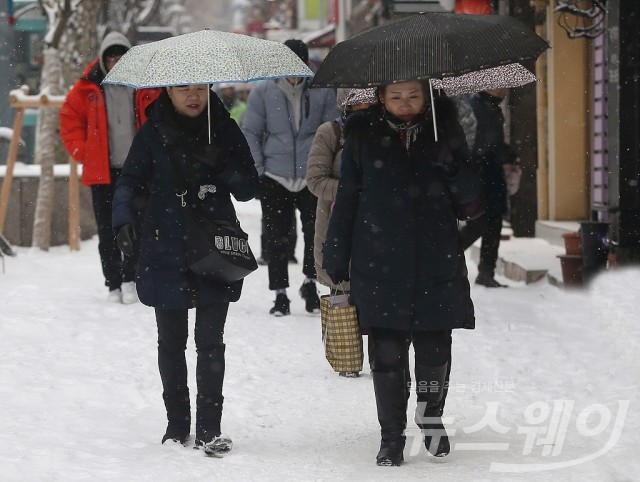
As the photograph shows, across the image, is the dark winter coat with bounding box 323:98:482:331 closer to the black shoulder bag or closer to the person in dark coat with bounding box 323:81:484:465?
the person in dark coat with bounding box 323:81:484:465

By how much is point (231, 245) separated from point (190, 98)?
70cm

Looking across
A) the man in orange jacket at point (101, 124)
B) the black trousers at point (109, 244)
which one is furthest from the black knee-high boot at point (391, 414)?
the man in orange jacket at point (101, 124)

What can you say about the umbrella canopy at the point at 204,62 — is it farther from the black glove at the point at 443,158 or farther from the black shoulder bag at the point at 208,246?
the black glove at the point at 443,158

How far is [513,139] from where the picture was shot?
55.1 feet

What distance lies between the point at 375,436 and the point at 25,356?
2.88 metres

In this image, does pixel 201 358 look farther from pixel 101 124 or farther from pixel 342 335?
pixel 101 124

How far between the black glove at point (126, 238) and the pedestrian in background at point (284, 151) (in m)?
3.90

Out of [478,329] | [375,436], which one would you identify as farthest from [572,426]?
[478,329]

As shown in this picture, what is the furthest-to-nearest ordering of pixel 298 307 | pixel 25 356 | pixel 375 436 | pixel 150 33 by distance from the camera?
pixel 150 33 < pixel 298 307 < pixel 25 356 < pixel 375 436

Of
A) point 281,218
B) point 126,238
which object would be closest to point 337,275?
point 126,238

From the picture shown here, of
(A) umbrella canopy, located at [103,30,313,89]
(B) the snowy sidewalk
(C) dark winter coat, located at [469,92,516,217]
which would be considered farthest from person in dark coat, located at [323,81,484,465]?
(B) the snowy sidewalk

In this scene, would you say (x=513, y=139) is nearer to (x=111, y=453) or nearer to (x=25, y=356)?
(x=25, y=356)

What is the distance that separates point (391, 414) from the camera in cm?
529

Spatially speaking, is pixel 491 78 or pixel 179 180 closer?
pixel 179 180
